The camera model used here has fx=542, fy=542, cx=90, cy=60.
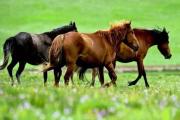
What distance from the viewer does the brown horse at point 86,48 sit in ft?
48.8

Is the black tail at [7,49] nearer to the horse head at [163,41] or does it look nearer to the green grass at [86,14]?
the horse head at [163,41]

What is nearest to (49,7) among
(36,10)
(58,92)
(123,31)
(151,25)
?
(36,10)

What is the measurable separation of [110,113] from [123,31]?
11.2m

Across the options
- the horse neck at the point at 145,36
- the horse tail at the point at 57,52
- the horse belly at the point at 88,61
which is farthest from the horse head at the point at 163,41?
the horse tail at the point at 57,52

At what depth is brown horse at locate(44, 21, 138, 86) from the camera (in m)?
14.9

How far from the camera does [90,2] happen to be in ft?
212

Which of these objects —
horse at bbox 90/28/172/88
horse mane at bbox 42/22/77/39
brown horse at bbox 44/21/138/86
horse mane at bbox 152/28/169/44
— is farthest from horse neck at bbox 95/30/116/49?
horse mane at bbox 152/28/169/44

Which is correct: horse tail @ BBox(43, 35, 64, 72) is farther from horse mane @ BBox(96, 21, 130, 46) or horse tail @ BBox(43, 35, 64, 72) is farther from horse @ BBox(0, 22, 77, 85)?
horse @ BBox(0, 22, 77, 85)

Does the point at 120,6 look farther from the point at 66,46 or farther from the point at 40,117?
the point at 40,117

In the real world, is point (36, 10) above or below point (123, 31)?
below

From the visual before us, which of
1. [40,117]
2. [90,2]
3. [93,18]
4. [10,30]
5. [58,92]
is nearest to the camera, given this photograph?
[40,117]

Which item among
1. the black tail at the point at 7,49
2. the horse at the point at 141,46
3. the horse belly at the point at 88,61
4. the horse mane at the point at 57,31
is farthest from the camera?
the horse at the point at 141,46

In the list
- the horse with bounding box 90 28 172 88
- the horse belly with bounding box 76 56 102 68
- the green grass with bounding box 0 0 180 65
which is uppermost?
the horse belly with bounding box 76 56 102 68

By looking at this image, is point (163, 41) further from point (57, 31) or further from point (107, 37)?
point (107, 37)
